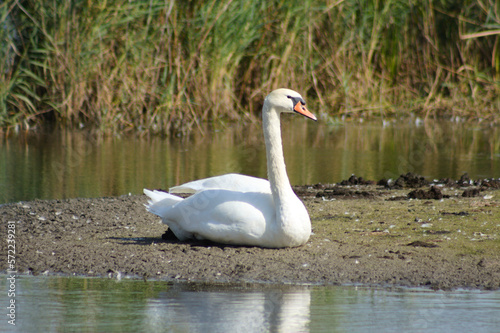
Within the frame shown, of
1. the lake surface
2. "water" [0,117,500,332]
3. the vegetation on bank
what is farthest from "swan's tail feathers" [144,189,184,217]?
the vegetation on bank

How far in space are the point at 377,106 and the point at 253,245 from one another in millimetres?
12391

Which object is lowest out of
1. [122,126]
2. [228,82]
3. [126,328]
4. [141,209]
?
[126,328]

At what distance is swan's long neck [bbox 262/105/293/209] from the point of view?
233 inches

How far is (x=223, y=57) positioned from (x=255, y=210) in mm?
9223

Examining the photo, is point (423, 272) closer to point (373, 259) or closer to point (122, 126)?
point (373, 259)

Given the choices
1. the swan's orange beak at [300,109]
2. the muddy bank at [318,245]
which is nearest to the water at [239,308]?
the muddy bank at [318,245]

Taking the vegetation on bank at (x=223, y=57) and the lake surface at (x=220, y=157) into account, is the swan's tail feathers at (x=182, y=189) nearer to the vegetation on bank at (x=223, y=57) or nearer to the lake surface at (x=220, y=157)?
the lake surface at (x=220, y=157)

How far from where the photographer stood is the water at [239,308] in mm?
4141

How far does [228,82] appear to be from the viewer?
1498 centimetres

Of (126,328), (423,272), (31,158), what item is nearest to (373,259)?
(423,272)

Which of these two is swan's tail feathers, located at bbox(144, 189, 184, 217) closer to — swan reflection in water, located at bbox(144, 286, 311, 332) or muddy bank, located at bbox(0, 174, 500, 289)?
muddy bank, located at bbox(0, 174, 500, 289)

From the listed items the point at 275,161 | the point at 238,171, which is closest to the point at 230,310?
the point at 275,161

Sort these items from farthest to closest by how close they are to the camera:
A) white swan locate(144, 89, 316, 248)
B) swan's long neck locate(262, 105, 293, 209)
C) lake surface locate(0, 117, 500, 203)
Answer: lake surface locate(0, 117, 500, 203)
swan's long neck locate(262, 105, 293, 209)
white swan locate(144, 89, 316, 248)

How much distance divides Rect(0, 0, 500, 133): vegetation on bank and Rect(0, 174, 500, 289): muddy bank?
599cm
